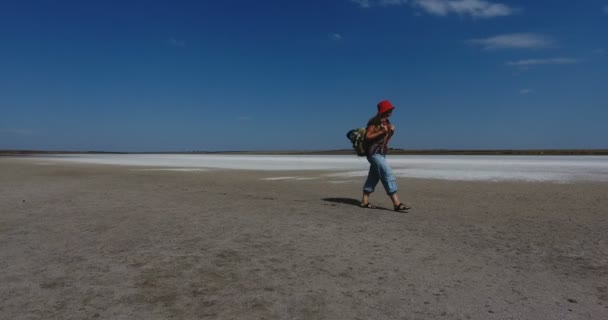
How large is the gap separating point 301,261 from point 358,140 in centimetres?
377

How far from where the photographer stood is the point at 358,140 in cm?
733

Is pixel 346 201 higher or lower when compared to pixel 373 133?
lower

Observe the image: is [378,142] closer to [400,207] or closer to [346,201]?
[400,207]

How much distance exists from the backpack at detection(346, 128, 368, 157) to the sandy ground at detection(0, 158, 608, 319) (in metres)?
1.03

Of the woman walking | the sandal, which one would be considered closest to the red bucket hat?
the woman walking

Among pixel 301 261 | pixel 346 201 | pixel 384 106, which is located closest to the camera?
pixel 301 261

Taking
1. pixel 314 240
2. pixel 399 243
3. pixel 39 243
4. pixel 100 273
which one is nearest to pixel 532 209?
pixel 399 243

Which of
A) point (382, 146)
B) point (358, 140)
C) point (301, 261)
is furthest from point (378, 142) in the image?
point (301, 261)

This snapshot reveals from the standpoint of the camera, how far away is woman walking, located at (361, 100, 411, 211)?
22.8 feet

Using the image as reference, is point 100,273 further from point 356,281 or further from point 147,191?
point 147,191

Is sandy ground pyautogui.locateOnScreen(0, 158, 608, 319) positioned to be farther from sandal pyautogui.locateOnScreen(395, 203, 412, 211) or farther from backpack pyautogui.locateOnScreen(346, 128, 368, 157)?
backpack pyautogui.locateOnScreen(346, 128, 368, 157)

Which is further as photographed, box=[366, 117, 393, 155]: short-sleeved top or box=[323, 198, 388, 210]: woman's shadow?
box=[323, 198, 388, 210]: woman's shadow

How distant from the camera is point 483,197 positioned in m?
8.75

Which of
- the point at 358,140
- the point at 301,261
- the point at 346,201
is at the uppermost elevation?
the point at 358,140
